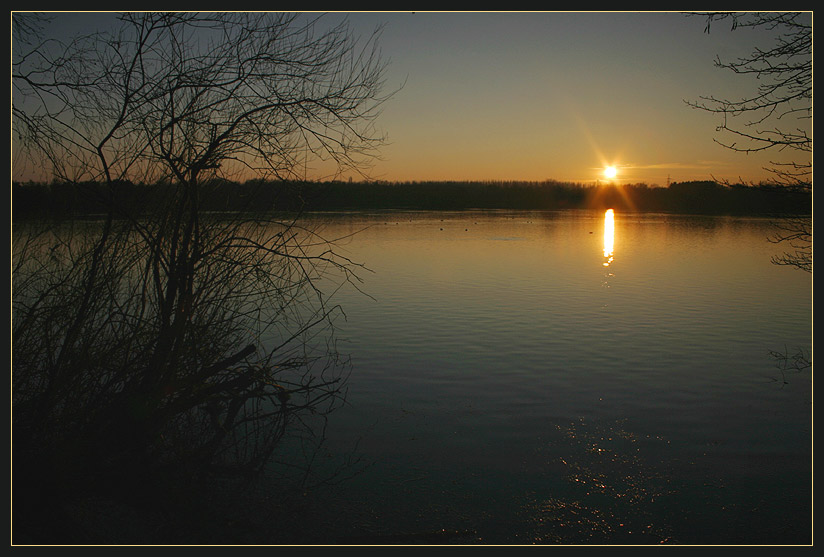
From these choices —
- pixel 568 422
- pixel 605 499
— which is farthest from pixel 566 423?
pixel 605 499

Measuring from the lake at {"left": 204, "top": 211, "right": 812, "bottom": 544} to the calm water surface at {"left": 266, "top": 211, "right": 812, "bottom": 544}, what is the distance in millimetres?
24

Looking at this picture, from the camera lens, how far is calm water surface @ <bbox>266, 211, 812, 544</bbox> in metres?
5.23

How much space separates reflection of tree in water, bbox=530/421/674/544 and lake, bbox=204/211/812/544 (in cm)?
2

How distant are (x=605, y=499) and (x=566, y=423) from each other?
175cm

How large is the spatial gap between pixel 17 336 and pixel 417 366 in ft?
18.6

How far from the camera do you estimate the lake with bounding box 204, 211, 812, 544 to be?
5.22 m

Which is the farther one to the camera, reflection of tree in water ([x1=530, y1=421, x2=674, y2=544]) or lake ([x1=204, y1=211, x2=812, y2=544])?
lake ([x1=204, y1=211, x2=812, y2=544])

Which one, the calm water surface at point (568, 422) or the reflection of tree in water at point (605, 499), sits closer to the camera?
the reflection of tree in water at point (605, 499)

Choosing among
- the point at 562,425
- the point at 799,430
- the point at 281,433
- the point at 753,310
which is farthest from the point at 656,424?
the point at 753,310

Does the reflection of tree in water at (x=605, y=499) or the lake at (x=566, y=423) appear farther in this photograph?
the lake at (x=566, y=423)

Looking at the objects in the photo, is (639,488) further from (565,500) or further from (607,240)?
(607,240)

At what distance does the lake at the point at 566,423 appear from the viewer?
5.22 m

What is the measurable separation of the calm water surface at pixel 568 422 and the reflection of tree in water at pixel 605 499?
0.06ft

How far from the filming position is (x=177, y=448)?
5941 millimetres
